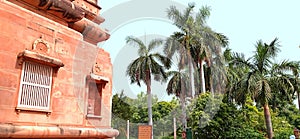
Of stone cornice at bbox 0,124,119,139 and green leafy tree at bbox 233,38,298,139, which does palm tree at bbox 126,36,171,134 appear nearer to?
green leafy tree at bbox 233,38,298,139

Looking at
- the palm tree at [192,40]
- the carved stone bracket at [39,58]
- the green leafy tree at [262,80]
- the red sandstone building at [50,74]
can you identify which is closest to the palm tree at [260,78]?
the green leafy tree at [262,80]

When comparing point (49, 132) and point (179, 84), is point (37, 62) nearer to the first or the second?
point (49, 132)

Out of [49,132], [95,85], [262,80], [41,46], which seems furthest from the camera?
[262,80]

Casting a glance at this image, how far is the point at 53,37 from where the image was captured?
714 cm

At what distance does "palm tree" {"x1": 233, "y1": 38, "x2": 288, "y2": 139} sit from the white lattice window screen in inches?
561

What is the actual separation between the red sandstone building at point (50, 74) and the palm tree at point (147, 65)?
13.4 m

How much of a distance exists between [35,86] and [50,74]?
56cm

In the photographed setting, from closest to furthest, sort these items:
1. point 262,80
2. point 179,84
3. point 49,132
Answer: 1. point 49,132
2. point 262,80
3. point 179,84

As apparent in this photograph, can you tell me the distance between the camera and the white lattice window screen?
6.22m

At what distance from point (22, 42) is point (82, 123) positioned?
3083 mm

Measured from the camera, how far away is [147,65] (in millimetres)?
22609

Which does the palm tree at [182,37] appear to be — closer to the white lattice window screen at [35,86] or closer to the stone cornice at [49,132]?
the stone cornice at [49,132]

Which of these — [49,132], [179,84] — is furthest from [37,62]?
[179,84]

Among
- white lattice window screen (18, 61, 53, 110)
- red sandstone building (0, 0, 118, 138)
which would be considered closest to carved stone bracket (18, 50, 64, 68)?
red sandstone building (0, 0, 118, 138)
